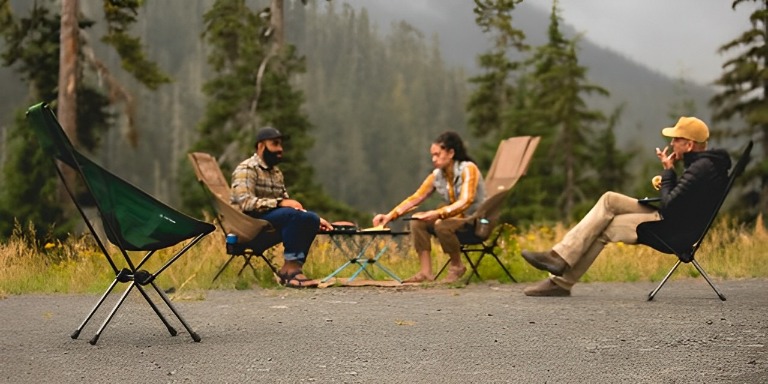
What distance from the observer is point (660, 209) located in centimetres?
614

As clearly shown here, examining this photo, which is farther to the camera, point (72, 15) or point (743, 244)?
point (72, 15)

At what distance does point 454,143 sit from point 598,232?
62.4 inches

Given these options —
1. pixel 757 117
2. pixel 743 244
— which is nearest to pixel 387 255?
pixel 743 244

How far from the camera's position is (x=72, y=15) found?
1418cm

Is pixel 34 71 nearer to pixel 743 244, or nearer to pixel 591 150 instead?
pixel 743 244

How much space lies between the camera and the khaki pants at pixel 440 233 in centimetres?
724

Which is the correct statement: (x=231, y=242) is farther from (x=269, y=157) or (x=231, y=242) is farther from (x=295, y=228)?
(x=269, y=157)

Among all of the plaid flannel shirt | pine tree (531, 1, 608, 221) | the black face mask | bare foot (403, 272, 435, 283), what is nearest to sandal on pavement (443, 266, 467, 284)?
bare foot (403, 272, 435, 283)

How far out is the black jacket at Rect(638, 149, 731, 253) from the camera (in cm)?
604

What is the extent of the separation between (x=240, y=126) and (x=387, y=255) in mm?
10410

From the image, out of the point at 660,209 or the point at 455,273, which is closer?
the point at 660,209

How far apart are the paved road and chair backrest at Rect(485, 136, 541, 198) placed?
135 cm

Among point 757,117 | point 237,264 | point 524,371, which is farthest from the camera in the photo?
point 757,117

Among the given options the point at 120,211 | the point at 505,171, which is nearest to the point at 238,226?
the point at 505,171
